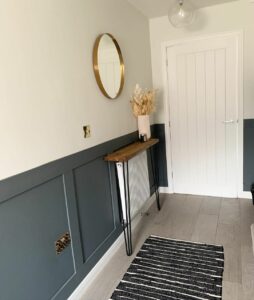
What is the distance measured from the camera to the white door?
3.13 meters

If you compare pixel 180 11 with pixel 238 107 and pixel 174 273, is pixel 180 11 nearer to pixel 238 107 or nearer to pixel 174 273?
pixel 238 107

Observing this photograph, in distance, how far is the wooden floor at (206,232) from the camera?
1.90 metres

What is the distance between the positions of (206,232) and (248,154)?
1181 millimetres

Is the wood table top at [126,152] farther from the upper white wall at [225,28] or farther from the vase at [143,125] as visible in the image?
the upper white wall at [225,28]

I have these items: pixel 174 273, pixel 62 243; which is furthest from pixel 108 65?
pixel 174 273

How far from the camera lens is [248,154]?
10.5 feet

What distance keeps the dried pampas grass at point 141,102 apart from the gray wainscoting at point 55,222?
1.81 feet

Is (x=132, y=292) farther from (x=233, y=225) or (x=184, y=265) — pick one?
(x=233, y=225)

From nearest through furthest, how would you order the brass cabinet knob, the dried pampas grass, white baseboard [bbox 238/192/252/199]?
the brass cabinet knob → the dried pampas grass → white baseboard [bbox 238/192/252/199]

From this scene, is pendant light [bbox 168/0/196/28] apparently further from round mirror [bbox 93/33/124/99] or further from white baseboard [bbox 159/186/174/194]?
white baseboard [bbox 159/186/174/194]

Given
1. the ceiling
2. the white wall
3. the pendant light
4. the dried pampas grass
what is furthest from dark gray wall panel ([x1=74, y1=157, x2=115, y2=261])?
the ceiling

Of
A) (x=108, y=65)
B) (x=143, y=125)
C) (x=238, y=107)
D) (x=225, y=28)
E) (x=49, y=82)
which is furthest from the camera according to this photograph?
(x=238, y=107)

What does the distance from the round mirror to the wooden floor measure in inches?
55.9

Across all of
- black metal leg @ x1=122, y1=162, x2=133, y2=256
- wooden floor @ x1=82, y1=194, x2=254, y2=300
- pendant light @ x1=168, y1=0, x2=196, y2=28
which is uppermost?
pendant light @ x1=168, y1=0, x2=196, y2=28
